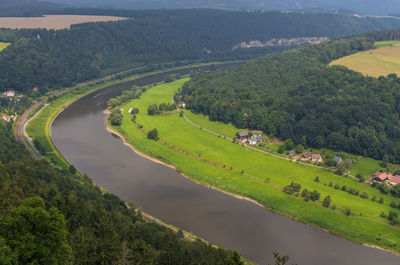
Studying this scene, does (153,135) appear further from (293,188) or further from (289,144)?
(293,188)

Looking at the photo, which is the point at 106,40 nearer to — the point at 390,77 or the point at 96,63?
the point at 96,63

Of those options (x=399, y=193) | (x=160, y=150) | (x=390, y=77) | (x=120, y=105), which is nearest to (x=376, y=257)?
(x=399, y=193)

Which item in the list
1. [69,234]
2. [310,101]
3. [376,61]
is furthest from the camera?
[376,61]

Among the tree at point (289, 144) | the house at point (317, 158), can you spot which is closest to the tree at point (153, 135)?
the tree at point (289, 144)

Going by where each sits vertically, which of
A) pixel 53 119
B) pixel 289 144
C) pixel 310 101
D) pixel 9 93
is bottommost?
pixel 53 119

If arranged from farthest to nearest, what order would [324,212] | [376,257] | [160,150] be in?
[160,150] → [324,212] → [376,257]

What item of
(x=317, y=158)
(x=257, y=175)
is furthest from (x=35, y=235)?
(x=317, y=158)

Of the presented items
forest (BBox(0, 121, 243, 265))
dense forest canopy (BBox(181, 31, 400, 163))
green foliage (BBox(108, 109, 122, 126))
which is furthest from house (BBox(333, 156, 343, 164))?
green foliage (BBox(108, 109, 122, 126))
